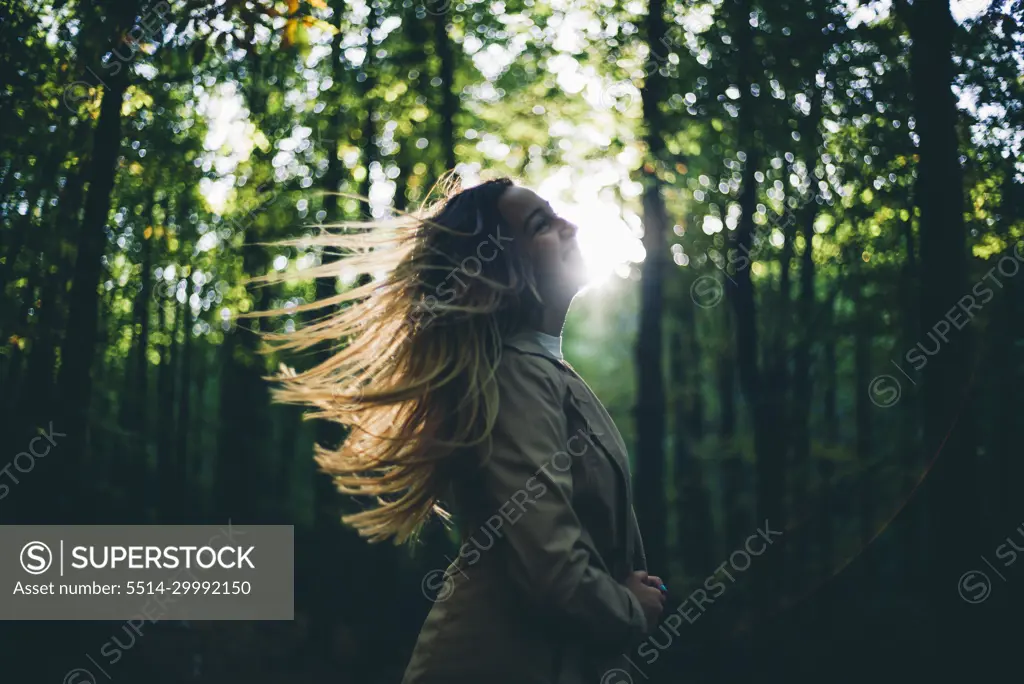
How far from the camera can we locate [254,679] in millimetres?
11289

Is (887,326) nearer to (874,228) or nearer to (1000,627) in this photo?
(874,228)

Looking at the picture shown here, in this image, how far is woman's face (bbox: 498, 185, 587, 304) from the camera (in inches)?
101

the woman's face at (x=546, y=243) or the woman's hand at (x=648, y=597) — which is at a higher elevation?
the woman's face at (x=546, y=243)

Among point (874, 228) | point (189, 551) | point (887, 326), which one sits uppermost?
point (874, 228)

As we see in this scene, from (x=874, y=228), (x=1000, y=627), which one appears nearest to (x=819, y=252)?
(x=874, y=228)

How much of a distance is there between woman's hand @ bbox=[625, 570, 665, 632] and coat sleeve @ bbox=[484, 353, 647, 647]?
73mm

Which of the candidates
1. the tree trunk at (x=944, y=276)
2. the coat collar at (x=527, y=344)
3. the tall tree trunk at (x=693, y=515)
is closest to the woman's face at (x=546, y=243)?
the coat collar at (x=527, y=344)

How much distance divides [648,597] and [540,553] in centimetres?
47

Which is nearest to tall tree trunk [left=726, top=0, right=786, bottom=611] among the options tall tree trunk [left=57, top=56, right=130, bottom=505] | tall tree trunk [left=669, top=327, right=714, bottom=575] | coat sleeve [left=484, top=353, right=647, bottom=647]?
tall tree trunk [left=669, top=327, right=714, bottom=575]

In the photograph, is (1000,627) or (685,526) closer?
(1000,627)

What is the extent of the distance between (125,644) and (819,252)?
31.7ft

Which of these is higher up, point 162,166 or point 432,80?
point 432,80

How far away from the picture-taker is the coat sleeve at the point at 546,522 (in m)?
1.97

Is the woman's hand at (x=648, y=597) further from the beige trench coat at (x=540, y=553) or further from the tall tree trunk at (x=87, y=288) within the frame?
the tall tree trunk at (x=87, y=288)
